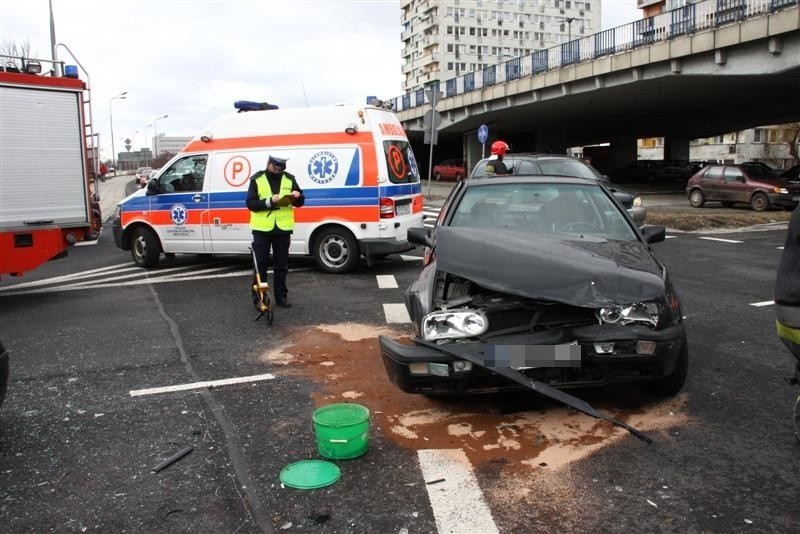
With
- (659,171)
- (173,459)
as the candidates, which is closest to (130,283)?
(173,459)

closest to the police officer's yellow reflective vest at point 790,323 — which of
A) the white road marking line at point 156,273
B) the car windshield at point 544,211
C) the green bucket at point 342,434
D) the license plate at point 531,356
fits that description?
the license plate at point 531,356

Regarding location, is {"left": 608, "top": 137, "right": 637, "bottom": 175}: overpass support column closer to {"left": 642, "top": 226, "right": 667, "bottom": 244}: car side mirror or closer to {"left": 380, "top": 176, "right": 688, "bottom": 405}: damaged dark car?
{"left": 642, "top": 226, "right": 667, "bottom": 244}: car side mirror

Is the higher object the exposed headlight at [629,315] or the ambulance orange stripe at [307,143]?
the ambulance orange stripe at [307,143]

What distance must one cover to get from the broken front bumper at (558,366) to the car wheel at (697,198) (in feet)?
62.7

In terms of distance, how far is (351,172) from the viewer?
392 inches

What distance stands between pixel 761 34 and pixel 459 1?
96.8m

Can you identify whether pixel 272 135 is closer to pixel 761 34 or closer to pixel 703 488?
pixel 703 488

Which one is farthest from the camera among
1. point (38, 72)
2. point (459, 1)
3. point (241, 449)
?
point (459, 1)

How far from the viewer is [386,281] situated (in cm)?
966

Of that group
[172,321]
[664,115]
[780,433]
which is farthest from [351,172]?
[664,115]

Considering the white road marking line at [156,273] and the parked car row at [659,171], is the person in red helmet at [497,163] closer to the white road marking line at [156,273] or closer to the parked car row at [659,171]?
the white road marking line at [156,273]

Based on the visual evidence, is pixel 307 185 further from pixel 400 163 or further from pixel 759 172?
pixel 759 172

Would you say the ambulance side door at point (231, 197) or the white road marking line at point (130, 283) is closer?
the white road marking line at point (130, 283)

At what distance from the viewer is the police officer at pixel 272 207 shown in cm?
735
